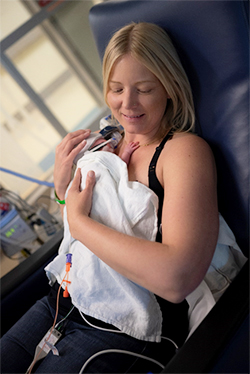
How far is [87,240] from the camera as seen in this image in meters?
0.97

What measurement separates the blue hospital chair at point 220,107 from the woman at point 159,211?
0.06m

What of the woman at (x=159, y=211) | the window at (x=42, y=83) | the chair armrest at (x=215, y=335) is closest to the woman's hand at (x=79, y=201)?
the woman at (x=159, y=211)

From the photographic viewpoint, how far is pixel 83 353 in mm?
1013

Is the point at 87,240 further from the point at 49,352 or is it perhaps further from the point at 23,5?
the point at 23,5

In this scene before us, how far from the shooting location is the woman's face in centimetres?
103

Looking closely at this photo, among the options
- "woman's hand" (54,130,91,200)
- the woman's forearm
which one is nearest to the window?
"woman's hand" (54,130,91,200)

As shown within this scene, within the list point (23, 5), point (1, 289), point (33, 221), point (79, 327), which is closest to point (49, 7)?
point (23, 5)

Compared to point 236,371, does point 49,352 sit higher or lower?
higher

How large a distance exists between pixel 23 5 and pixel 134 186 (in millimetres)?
3031

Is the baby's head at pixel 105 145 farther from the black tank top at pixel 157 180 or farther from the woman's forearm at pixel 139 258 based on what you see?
the woman's forearm at pixel 139 258

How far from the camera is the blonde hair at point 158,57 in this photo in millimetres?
987

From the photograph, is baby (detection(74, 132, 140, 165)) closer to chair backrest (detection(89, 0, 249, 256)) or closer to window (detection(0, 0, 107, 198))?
chair backrest (detection(89, 0, 249, 256))

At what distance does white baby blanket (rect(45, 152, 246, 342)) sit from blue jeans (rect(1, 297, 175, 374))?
0.20 ft

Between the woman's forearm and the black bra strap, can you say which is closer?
the woman's forearm
